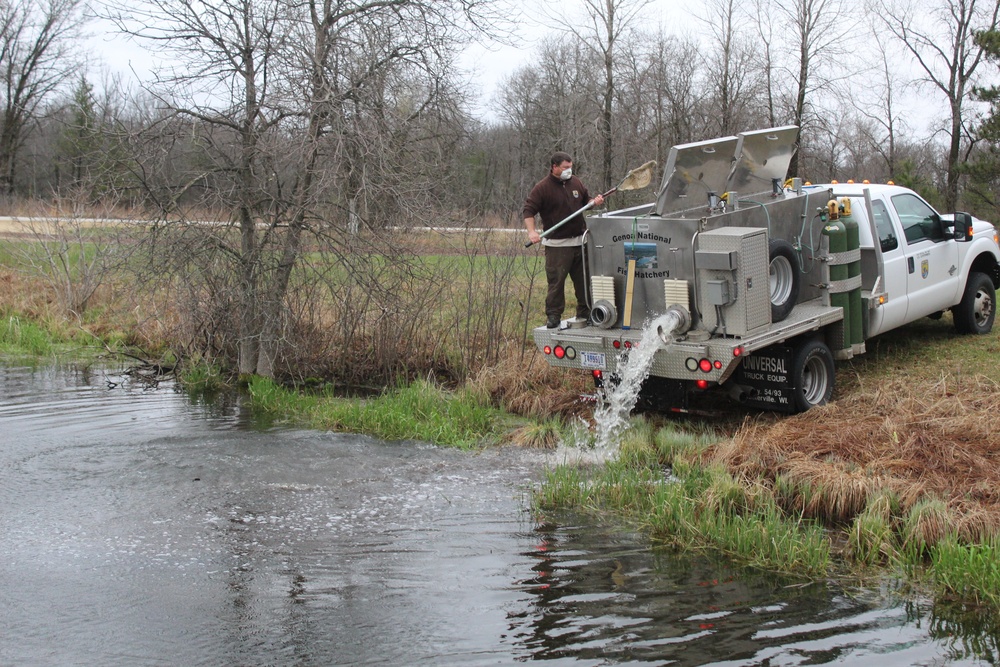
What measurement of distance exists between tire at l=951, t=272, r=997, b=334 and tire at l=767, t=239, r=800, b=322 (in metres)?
3.44

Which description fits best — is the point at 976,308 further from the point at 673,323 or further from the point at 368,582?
the point at 368,582

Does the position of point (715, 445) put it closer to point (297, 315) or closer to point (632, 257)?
point (632, 257)

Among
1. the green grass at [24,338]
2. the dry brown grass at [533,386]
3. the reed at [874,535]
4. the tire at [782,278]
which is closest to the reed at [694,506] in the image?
the reed at [874,535]

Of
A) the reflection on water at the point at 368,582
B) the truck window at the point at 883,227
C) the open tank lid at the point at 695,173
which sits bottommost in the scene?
the reflection on water at the point at 368,582

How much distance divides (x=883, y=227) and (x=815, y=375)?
1.99 metres

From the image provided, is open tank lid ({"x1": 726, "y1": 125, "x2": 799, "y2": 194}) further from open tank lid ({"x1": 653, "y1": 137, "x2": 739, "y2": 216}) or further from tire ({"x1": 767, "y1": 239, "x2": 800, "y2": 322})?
tire ({"x1": 767, "y1": 239, "x2": 800, "y2": 322})

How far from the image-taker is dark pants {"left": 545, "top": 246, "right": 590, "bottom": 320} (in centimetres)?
1008

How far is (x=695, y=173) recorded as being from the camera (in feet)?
30.5

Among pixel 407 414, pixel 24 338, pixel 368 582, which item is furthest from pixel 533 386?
pixel 24 338

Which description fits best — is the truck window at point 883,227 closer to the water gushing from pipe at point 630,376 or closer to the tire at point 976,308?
the tire at point 976,308

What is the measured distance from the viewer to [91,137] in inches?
441

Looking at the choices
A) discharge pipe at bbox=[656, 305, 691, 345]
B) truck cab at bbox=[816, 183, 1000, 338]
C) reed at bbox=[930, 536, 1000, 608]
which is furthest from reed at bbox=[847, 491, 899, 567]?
truck cab at bbox=[816, 183, 1000, 338]

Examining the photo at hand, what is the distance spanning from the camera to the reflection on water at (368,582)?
529 centimetres

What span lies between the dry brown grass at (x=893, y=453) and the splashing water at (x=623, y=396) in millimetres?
955
